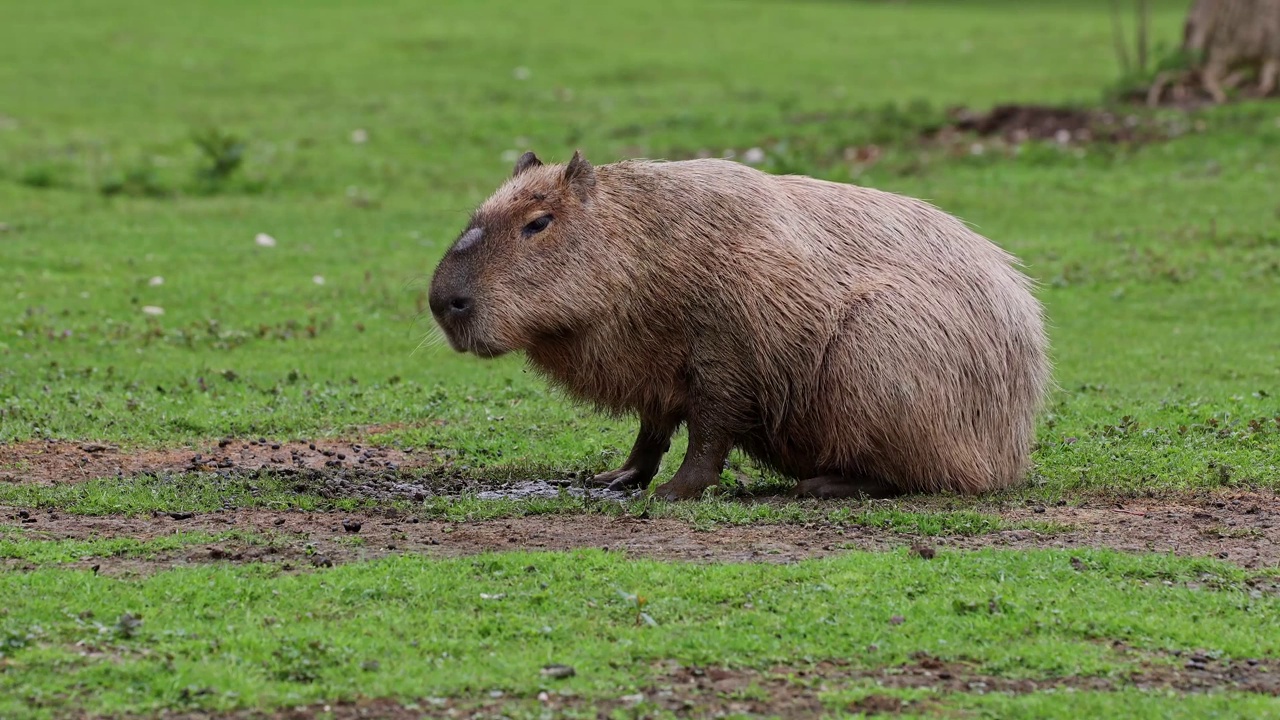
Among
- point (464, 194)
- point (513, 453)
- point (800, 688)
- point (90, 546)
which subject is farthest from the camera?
point (464, 194)

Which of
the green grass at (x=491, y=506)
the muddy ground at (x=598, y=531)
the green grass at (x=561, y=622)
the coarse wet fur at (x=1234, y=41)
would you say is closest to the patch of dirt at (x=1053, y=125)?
the coarse wet fur at (x=1234, y=41)

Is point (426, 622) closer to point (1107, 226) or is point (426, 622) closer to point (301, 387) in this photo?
point (301, 387)

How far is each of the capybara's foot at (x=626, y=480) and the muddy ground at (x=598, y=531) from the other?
0.67ft

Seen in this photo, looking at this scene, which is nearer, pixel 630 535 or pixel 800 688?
pixel 800 688

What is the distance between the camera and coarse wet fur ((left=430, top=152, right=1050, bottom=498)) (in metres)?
7.81

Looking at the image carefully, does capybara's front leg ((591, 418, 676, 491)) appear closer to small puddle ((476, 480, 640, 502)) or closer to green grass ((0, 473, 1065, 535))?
small puddle ((476, 480, 640, 502))

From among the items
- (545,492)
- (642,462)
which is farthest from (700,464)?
(545,492)

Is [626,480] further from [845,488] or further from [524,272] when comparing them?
[524,272]

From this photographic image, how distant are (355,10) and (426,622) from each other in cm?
2598

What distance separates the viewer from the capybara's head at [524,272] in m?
7.80

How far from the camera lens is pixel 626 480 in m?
8.49

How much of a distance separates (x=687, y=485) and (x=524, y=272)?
4.15 ft

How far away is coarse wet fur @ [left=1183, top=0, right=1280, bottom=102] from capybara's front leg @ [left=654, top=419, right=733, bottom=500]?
553 inches

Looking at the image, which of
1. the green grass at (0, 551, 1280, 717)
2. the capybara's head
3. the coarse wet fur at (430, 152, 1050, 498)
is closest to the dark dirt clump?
the green grass at (0, 551, 1280, 717)
